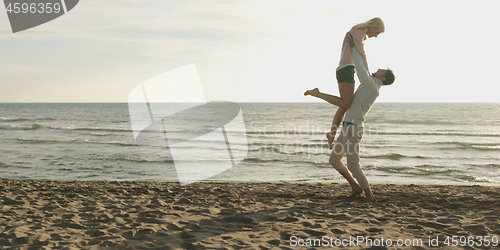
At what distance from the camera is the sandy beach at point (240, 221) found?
273cm

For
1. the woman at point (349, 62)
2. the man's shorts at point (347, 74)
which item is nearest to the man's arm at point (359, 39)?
the woman at point (349, 62)

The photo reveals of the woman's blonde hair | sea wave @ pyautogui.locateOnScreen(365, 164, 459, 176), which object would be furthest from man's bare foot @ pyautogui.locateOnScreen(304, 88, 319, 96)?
sea wave @ pyautogui.locateOnScreen(365, 164, 459, 176)

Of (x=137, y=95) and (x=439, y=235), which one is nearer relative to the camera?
(x=439, y=235)

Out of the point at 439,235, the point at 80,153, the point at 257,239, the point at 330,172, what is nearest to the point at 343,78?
the point at 439,235

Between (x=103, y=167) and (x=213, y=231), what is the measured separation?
22.9 feet

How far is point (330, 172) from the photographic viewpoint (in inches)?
335

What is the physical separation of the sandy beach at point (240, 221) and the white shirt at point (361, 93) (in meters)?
1.09

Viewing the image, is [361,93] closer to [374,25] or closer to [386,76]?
[386,76]

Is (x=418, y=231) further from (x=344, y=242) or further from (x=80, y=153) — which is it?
(x=80, y=153)

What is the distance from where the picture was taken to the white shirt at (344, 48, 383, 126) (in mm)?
3680

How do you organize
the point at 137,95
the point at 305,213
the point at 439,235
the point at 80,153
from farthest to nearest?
the point at 80,153, the point at 137,95, the point at 305,213, the point at 439,235

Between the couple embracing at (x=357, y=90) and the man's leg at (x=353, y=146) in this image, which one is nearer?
the couple embracing at (x=357, y=90)

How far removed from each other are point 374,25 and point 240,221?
2.63 metres

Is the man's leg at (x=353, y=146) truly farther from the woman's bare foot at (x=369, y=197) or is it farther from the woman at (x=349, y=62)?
the woman's bare foot at (x=369, y=197)
